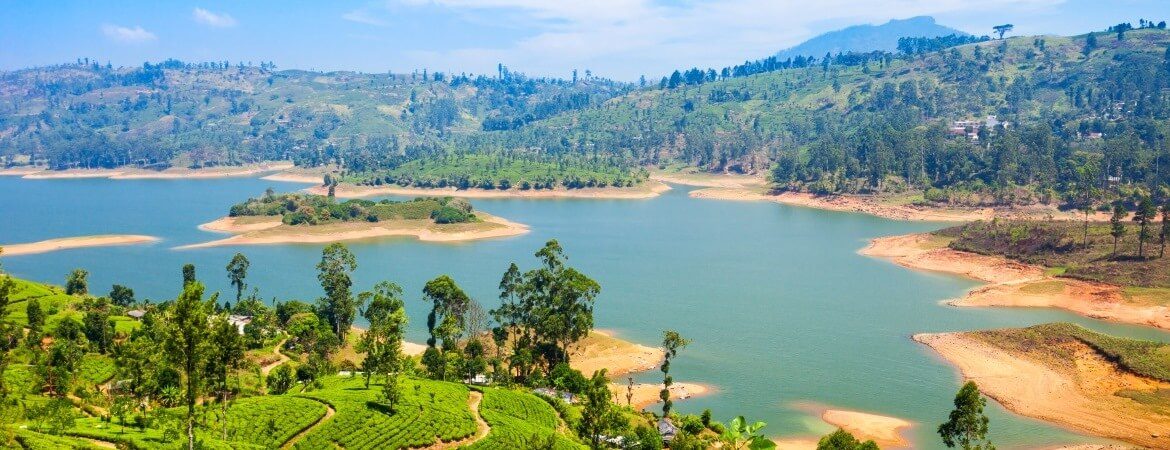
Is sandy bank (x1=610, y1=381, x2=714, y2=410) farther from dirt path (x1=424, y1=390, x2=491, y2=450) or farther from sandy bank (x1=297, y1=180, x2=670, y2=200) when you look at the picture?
sandy bank (x1=297, y1=180, x2=670, y2=200)

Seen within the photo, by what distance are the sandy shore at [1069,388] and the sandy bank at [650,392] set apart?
2017 cm

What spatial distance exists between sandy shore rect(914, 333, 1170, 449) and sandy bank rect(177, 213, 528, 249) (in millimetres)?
78914

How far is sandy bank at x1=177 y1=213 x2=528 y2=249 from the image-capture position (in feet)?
420

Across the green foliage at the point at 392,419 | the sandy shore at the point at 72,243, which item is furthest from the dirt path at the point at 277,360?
the sandy shore at the point at 72,243

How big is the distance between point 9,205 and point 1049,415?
194617mm

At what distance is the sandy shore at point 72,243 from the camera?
11861 cm

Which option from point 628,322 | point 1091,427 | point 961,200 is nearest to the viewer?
point 1091,427

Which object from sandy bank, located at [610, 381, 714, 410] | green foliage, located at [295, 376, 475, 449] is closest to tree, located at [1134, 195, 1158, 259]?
sandy bank, located at [610, 381, 714, 410]

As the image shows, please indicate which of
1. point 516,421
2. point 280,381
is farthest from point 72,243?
point 516,421

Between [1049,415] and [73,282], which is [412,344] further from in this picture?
[1049,415]

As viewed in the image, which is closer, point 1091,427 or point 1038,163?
point 1091,427

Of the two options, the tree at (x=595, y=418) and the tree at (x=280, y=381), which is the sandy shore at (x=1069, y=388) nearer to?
the tree at (x=595, y=418)

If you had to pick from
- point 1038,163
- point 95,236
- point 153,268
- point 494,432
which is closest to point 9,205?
point 95,236

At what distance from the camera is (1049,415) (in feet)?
176
